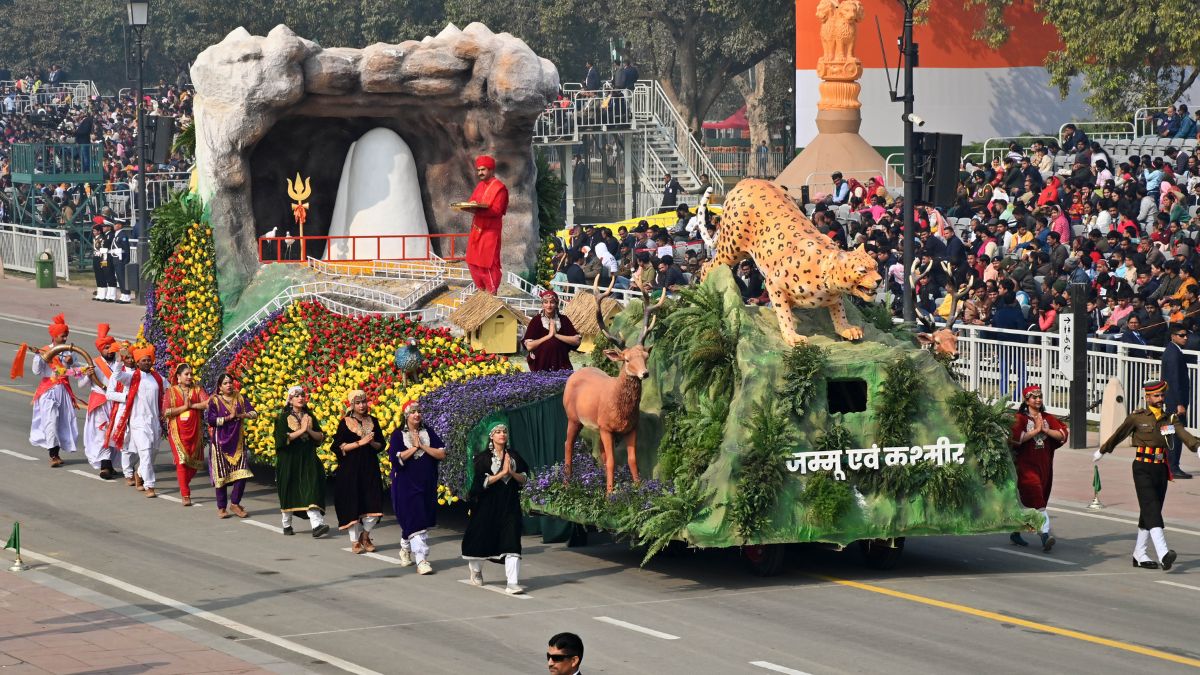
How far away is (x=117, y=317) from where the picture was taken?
39.8 meters

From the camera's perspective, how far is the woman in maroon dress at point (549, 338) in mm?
20688

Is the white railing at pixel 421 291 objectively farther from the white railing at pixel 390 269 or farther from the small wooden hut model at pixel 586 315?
the small wooden hut model at pixel 586 315

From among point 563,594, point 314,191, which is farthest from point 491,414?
point 314,191

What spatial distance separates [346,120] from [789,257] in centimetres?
854

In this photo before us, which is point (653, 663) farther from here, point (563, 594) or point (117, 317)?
point (117, 317)

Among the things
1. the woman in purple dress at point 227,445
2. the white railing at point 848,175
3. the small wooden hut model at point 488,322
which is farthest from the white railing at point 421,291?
the white railing at point 848,175

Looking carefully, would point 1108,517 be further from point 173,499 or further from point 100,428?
point 100,428

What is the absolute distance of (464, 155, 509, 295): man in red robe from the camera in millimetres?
22422

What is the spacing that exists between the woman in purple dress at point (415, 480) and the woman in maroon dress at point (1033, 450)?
5.18m

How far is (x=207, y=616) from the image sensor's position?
16.3 meters

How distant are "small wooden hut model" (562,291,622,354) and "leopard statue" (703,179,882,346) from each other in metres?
2.27

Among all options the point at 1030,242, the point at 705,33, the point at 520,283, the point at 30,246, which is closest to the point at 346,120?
the point at 520,283

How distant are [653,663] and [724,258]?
5.10 meters

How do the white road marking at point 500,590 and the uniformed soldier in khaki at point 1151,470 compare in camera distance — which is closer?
the white road marking at point 500,590
